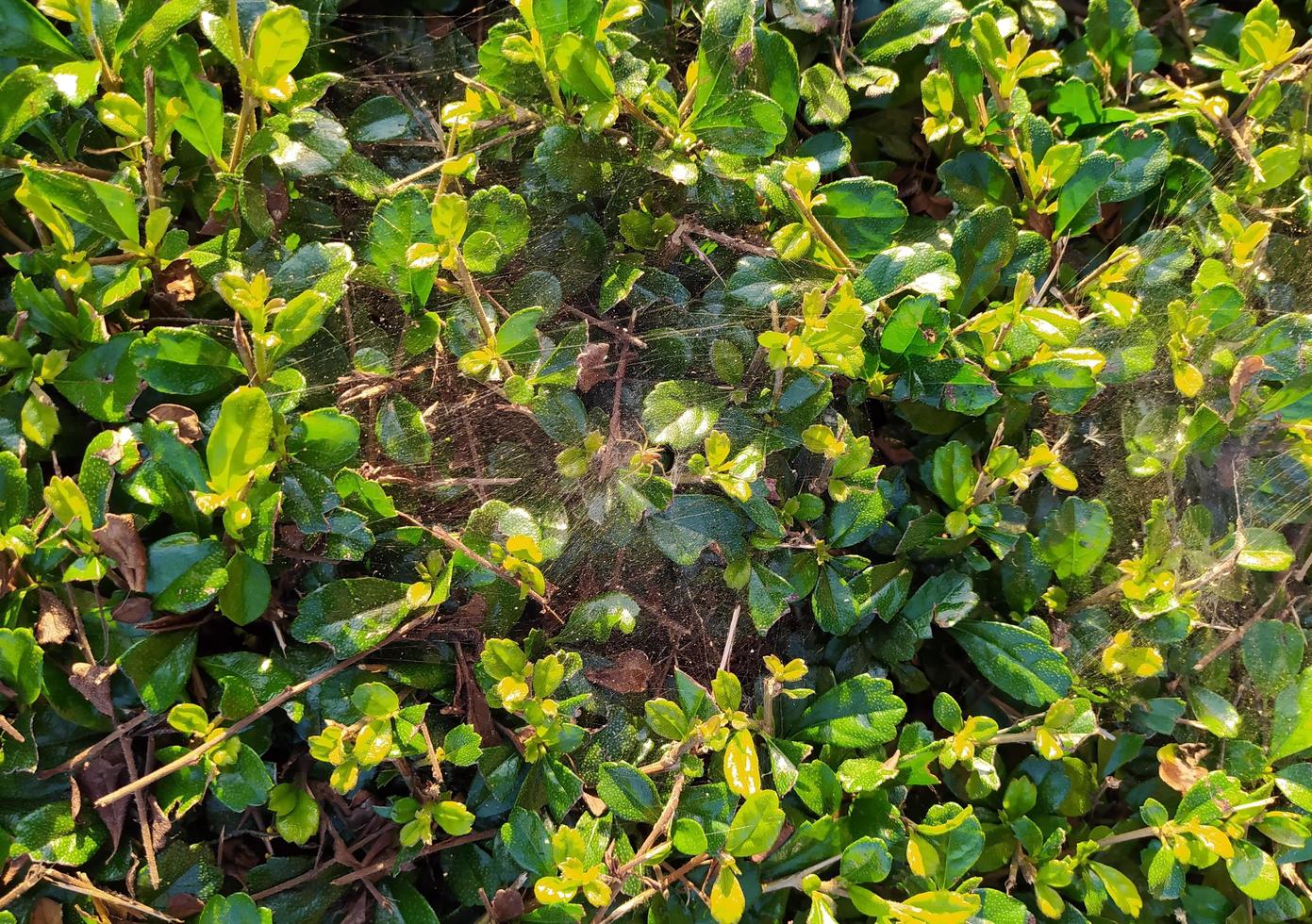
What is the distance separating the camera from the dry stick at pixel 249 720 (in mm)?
1155

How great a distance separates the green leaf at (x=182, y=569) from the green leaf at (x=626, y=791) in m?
0.61

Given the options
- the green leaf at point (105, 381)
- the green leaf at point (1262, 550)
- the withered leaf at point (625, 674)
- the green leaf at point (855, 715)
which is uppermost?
the green leaf at point (105, 381)

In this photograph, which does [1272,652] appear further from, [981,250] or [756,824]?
[756,824]

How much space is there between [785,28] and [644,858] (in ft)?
4.49

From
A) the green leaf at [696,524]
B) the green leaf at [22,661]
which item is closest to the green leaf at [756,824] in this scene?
the green leaf at [696,524]

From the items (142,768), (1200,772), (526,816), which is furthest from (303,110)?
(1200,772)

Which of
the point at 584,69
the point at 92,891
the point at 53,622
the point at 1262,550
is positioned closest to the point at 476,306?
the point at 584,69

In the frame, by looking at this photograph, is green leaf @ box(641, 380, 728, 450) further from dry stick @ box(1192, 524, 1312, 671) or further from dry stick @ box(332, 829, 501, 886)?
dry stick @ box(1192, 524, 1312, 671)

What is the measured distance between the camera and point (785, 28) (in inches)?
58.7

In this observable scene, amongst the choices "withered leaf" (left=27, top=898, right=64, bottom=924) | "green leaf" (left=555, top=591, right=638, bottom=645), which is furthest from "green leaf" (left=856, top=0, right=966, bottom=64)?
"withered leaf" (left=27, top=898, right=64, bottom=924)

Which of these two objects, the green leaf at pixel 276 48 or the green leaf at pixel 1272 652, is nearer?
the green leaf at pixel 276 48

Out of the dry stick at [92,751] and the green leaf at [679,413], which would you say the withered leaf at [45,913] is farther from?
the green leaf at [679,413]

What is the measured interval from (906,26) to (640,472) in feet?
3.06

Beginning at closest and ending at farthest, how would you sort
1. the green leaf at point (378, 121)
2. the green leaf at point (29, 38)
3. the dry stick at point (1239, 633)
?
the green leaf at point (29, 38) < the green leaf at point (378, 121) < the dry stick at point (1239, 633)
